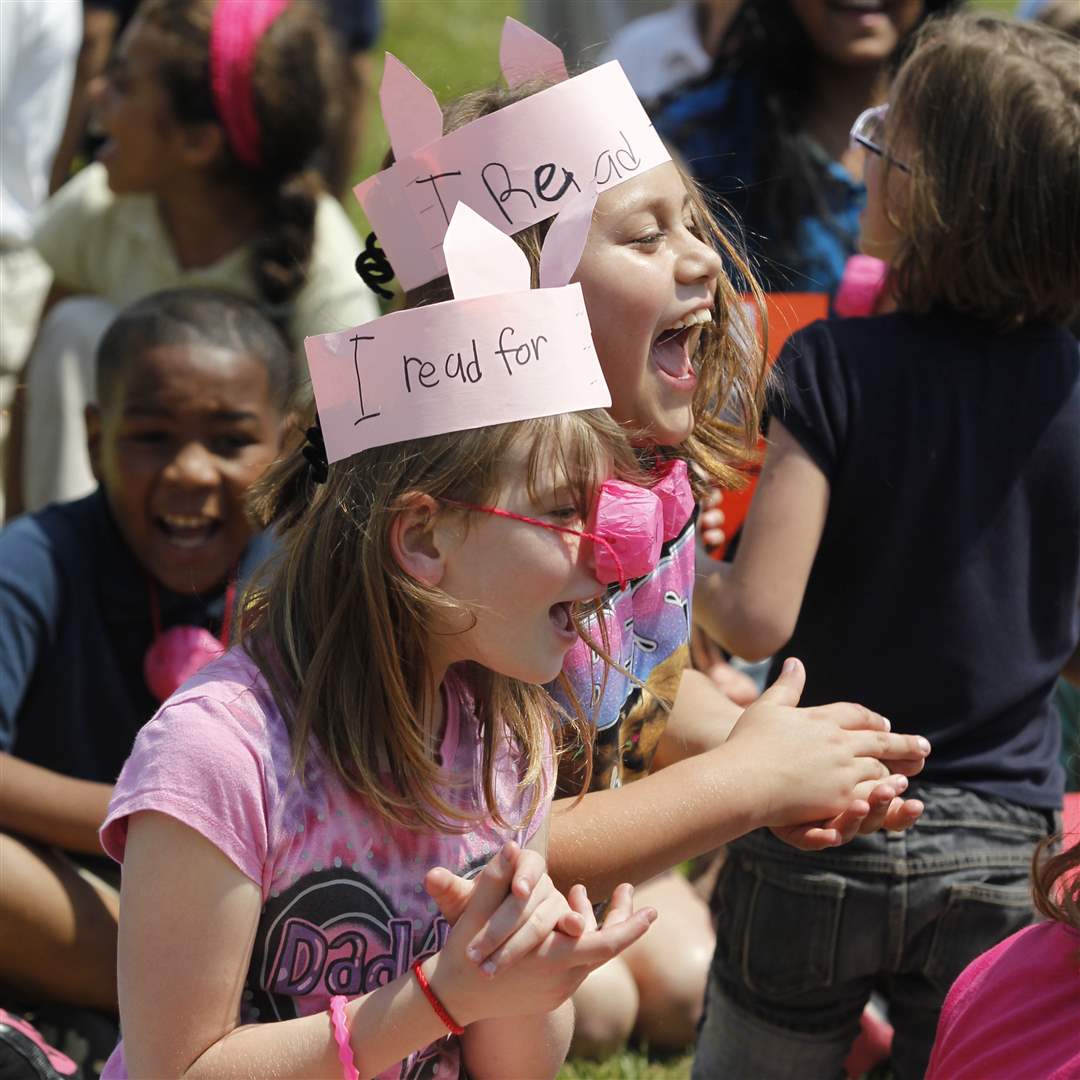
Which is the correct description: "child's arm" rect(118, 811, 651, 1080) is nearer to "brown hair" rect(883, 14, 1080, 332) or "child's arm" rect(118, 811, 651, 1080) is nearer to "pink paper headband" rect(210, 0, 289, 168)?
"brown hair" rect(883, 14, 1080, 332)

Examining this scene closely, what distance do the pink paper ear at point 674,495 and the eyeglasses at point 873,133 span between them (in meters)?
0.77

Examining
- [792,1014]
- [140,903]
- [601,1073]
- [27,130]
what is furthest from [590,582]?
[27,130]

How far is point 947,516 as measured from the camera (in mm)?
2410

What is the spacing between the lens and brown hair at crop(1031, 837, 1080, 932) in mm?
1644

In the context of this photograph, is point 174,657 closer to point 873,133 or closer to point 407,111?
point 407,111

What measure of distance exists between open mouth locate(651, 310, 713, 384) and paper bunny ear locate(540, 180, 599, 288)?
0.26 meters

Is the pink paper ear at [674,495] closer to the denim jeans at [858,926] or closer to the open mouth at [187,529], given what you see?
the denim jeans at [858,926]

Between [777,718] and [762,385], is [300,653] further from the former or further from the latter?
[762,385]

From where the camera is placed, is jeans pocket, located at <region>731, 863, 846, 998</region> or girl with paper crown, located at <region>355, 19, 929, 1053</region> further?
jeans pocket, located at <region>731, 863, 846, 998</region>

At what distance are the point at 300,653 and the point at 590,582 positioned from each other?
32 centimetres

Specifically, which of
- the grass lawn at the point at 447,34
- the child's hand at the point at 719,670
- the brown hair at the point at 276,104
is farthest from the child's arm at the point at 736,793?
the grass lawn at the point at 447,34

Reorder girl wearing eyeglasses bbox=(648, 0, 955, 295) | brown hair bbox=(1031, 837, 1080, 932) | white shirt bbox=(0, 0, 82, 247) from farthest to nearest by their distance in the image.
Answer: white shirt bbox=(0, 0, 82, 247)
girl wearing eyeglasses bbox=(648, 0, 955, 295)
brown hair bbox=(1031, 837, 1080, 932)

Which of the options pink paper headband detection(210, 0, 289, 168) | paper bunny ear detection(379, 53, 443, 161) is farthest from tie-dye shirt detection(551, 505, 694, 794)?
pink paper headband detection(210, 0, 289, 168)

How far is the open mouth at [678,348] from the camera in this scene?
6.60ft
